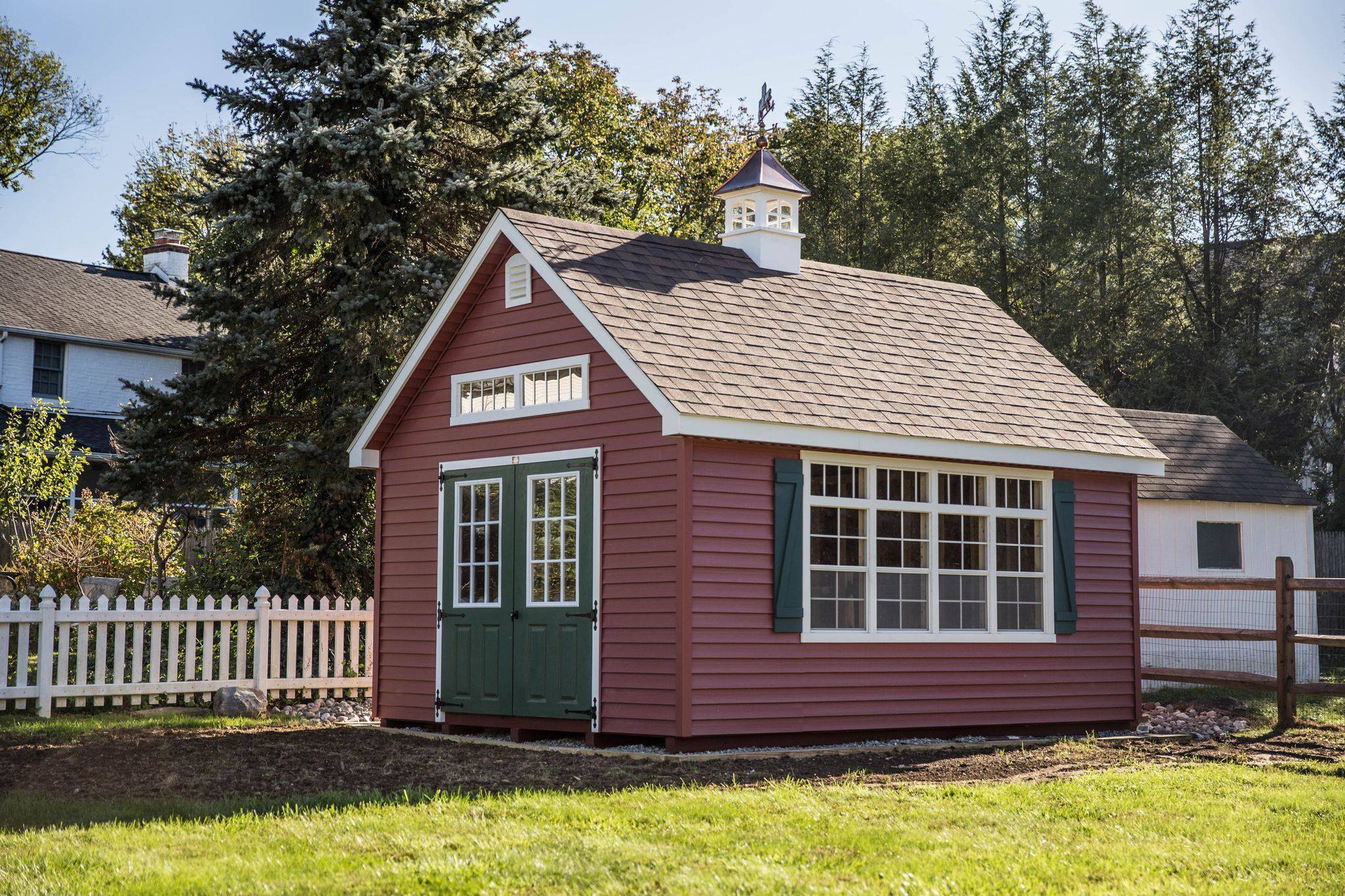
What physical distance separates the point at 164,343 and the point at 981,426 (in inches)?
899

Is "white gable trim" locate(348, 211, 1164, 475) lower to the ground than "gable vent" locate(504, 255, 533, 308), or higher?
lower

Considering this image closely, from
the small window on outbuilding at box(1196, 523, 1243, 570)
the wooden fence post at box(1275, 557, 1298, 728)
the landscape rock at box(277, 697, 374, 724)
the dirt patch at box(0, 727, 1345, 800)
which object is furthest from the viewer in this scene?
the small window on outbuilding at box(1196, 523, 1243, 570)

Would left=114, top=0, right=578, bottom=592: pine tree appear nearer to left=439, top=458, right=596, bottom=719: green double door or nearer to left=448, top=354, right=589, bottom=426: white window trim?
left=448, top=354, right=589, bottom=426: white window trim

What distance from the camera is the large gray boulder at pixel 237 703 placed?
47.5 feet

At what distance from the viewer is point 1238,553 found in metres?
19.3

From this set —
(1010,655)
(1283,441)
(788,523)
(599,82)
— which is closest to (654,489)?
(788,523)

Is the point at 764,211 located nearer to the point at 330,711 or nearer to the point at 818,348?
the point at 818,348

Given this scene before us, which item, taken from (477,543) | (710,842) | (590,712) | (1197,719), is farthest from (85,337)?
(710,842)

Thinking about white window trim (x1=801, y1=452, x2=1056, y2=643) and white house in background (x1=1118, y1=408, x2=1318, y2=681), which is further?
white house in background (x1=1118, y1=408, x2=1318, y2=681)

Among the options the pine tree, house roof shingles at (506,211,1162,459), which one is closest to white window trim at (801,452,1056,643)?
house roof shingles at (506,211,1162,459)

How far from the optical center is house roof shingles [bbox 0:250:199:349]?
99.2 feet

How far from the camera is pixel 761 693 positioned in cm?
1171

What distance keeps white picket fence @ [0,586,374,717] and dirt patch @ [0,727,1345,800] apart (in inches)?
70.3

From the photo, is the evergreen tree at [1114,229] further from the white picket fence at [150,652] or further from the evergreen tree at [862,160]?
the white picket fence at [150,652]
